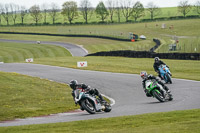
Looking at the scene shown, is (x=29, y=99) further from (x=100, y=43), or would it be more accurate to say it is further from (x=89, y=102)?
(x=100, y=43)

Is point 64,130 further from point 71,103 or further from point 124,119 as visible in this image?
point 71,103

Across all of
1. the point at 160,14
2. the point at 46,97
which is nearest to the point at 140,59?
the point at 46,97

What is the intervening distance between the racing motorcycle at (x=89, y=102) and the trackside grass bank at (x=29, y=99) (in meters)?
2.67

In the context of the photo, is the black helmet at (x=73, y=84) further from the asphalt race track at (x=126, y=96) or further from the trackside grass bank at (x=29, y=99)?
the trackside grass bank at (x=29, y=99)

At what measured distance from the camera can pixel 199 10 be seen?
563 feet

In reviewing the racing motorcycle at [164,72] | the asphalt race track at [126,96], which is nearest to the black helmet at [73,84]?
the asphalt race track at [126,96]

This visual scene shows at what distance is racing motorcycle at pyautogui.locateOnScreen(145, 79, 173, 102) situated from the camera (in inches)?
699

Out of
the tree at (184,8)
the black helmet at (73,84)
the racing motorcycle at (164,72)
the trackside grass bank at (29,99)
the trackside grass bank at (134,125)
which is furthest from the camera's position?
the tree at (184,8)

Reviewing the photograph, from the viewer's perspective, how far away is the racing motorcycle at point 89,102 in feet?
49.8

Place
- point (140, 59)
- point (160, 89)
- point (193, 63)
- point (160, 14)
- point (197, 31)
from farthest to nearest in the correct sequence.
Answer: point (160, 14) → point (197, 31) → point (140, 59) → point (193, 63) → point (160, 89)

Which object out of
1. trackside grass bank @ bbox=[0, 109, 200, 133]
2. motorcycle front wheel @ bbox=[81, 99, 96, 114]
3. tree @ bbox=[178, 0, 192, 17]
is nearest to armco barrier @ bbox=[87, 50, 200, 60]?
motorcycle front wheel @ bbox=[81, 99, 96, 114]

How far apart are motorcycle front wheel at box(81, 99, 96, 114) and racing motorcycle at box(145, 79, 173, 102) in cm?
347

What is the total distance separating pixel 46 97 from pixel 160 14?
17294 centimetres

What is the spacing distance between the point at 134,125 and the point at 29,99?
357 inches
